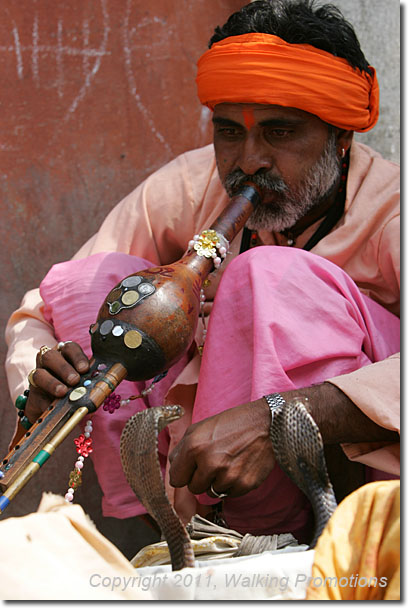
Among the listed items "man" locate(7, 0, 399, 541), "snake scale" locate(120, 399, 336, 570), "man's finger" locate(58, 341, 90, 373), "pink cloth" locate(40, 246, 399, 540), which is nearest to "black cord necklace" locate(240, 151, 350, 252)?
"man" locate(7, 0, 399, 541)

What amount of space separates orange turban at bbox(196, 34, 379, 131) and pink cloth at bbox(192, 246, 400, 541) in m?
0.61

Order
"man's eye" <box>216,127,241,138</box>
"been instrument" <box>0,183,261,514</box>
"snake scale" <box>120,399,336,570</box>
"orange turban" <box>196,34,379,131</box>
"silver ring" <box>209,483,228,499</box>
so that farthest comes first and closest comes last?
1. "man's eye" <box>216,127,241,138</box>
2. "orange turban" <box>196,34,379,131</box>
3. "silver ring" <box>209,483,228,499</box>
4. "been instrument" <box>0,183,261,514</box>
5. "snake scale" <box>120,399,336,570</box>

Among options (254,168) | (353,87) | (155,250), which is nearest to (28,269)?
(155,250)

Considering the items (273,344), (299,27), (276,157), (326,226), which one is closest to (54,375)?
(273,344)

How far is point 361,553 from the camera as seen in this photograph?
105 cm

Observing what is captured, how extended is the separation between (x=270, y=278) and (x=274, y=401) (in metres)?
0.34

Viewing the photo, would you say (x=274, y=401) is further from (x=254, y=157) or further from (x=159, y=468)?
(x=254, y=157)

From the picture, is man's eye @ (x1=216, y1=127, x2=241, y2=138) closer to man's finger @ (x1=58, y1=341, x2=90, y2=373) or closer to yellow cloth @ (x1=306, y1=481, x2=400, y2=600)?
man's finger @ (x1=58, y1=341, x2=90, y2=373)

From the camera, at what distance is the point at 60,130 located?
3107 mm

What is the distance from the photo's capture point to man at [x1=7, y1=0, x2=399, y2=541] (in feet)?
5.59

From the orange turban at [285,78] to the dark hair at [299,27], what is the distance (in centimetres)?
3

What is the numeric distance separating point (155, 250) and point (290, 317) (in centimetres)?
Answer: 94

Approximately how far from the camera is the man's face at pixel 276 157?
7.74 ft

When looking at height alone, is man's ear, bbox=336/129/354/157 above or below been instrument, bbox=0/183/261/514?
above
